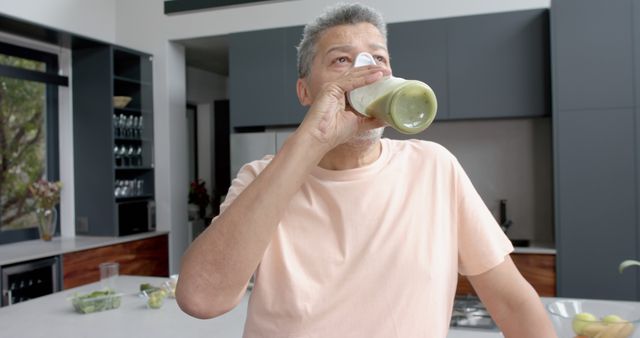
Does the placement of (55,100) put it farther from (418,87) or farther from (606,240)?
(418,87)

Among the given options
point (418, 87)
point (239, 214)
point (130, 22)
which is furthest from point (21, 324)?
point (130, 22)

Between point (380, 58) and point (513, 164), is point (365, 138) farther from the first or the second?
point (513, 164)

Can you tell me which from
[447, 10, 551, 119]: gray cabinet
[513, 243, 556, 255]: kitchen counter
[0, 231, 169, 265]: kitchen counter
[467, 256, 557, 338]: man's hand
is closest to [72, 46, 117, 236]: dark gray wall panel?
[0, 231, 169, 265]: kitchen counter

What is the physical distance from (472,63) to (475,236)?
304 centimetres

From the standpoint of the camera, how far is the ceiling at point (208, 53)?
489 cm

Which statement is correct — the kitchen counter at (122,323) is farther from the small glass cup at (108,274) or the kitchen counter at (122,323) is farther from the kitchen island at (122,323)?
the small glass cup at (108,274)

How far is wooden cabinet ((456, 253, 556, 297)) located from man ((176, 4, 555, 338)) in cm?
266

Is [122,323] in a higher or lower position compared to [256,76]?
lower

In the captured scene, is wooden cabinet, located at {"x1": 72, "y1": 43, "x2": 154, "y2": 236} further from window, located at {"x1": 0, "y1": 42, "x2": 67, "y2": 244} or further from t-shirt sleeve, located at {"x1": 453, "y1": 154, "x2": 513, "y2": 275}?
t-shirt sleeve, located at {"x1": 453, "y1": 154, "x2": 513, "y2": 275}

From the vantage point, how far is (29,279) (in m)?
3.48

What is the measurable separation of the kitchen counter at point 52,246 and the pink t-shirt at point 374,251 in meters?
2.85

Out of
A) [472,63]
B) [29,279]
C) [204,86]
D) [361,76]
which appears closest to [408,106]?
[361,76]

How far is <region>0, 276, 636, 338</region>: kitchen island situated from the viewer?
169cm

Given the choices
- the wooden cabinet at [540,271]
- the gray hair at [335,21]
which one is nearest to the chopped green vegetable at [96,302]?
the gray hair at [335,21]
